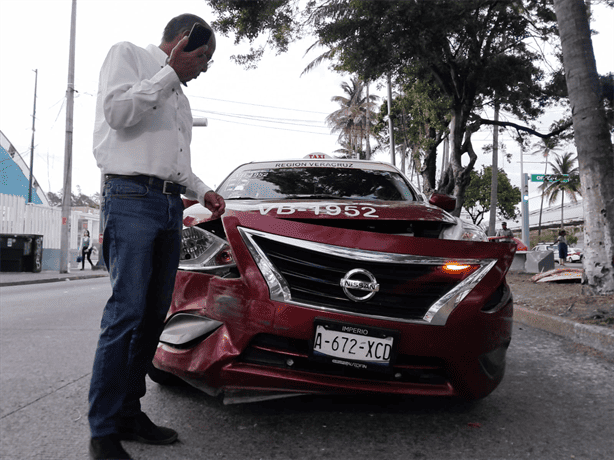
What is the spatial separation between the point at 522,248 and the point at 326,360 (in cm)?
1639

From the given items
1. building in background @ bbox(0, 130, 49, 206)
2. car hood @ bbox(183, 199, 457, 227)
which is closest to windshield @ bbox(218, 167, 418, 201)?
car hood @ bbox(183, 199, 457, 227)

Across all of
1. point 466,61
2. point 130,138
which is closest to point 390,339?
point 130,138

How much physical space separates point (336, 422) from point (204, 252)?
3.47 feet

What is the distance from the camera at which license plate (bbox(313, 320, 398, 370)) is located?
2.27 meters

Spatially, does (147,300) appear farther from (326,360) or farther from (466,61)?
(466,61)

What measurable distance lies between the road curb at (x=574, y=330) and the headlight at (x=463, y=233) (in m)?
2.52

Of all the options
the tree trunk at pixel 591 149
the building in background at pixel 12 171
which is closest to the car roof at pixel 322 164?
the tree trunk at pixel 591 149

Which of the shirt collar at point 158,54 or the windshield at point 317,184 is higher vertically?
the shirt collar at point 158,54

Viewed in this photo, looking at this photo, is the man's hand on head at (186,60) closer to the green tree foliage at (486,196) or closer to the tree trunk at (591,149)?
the tree trunk at (591,149)

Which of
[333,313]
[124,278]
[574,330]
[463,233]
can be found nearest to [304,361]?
[333,313]

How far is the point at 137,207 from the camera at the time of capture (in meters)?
2.19

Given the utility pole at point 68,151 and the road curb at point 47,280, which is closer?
the road curb at point 47,280

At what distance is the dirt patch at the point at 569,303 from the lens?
5.56 m

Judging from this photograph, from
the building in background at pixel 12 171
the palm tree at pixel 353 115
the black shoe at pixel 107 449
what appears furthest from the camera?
the palm tree at pixel 353 115
